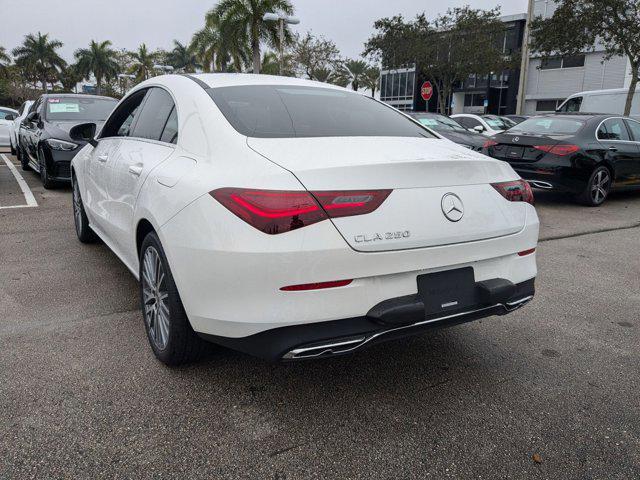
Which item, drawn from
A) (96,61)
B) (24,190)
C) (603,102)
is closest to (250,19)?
(603,102)

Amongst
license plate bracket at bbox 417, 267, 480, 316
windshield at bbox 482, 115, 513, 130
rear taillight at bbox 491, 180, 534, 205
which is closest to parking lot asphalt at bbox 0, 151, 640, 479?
license plate bracket at bbox 417, 267, 480, 316

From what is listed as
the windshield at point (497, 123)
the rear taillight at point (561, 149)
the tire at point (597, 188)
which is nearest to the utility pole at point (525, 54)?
the windshield at point (497, 123)

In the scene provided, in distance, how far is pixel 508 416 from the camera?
8.01ft

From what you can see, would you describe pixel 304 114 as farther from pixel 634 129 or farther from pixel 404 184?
pixel 634 129

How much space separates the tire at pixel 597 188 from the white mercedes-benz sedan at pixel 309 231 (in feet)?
19.9

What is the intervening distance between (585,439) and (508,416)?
0.32 meters

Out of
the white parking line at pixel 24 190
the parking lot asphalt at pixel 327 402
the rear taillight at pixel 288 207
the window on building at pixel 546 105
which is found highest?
the window on building at pixel 546 105

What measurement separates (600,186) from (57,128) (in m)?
8.43

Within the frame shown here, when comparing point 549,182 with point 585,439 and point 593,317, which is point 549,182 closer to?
point 593,317

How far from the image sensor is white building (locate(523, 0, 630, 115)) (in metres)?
35.3

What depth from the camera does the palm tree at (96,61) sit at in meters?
64.1

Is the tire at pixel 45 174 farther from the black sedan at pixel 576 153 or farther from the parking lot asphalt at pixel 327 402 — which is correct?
the black sedan at pixel 576 153

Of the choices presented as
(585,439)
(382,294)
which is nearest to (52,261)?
(382,294)

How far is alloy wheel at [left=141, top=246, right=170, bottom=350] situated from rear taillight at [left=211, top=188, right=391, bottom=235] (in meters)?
0.73
